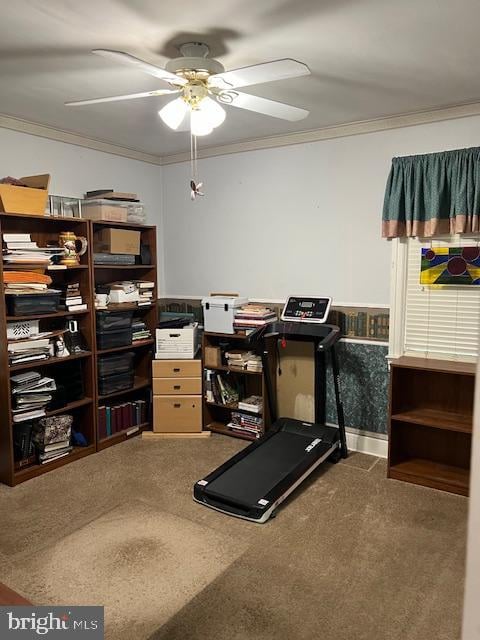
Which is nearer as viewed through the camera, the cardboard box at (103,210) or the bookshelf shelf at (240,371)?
the cardboard box at (103,210)

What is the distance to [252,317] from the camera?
4.05 metres

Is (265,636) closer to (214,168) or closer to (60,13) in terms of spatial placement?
(60,13)

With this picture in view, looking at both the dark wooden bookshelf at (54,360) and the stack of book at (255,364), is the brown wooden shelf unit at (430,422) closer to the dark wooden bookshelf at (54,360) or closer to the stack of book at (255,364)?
the stack of book at (255,364)

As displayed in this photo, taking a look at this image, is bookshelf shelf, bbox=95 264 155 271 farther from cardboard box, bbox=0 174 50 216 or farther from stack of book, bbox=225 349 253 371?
stack of book, bbox=225 349 253 371

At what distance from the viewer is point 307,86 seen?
294cm

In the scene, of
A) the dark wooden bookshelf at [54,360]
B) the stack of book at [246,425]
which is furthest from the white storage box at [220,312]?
the dark wooden bookshelf at [54,360]

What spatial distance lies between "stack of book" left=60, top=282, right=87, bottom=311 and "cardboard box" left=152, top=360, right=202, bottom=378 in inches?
32.1

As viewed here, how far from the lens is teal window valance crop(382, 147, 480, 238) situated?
128 inches

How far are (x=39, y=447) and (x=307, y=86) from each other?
10.2 ft

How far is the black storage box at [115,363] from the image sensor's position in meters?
3.99


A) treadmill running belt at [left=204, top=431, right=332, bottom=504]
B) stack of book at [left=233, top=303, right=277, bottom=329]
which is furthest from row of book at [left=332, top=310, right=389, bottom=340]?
treadmill running belt at [left=204, top=431, right=332, bottom=504]

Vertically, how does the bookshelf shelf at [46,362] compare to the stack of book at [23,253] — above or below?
below

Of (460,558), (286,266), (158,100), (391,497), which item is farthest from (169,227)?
(460,558)

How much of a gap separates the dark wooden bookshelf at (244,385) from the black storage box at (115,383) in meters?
0.65
